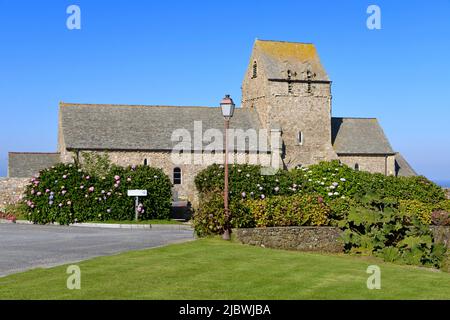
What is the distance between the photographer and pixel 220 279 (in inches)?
446

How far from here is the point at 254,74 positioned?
57094mm

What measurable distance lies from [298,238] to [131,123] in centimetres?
3281

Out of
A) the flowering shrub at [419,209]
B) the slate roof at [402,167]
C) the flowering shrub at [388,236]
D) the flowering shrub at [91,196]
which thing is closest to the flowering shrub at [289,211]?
the flowering shrub at [388,236]

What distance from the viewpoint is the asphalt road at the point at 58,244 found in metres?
14.1

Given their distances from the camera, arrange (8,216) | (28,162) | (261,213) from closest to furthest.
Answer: (261,213), (8,216), (28,162)

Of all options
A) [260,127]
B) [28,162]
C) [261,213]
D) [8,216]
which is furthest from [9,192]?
[260,127]

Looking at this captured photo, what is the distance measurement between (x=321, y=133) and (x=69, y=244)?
40.7m

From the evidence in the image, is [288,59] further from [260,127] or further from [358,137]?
[358,137]

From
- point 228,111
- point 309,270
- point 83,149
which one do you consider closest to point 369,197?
point 228,111

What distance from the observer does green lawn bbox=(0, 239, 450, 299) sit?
33.2ft

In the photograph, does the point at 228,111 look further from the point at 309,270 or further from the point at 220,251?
the point at 309,270

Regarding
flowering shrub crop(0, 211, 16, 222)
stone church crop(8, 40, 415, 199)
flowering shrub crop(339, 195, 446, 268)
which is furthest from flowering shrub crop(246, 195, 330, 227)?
stone church crop(8, 40, 415, 199)

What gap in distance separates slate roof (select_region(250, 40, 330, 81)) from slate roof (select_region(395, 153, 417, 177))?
12.0 meters

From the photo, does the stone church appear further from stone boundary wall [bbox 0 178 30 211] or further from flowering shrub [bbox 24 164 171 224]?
flowering shrub [bbox 24 164 171 224]
